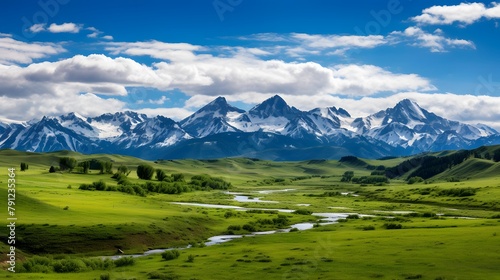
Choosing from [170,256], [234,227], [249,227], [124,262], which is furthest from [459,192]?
[124,262]

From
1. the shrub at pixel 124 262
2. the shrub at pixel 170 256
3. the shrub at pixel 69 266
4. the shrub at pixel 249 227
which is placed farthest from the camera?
the shrub at pixel 249 227

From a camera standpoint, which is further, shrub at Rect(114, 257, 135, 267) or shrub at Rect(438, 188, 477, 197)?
shrub at Rect(438, 188, 477, 197)

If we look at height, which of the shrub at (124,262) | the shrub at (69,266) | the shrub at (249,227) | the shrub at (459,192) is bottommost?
the shrub at (249,227)

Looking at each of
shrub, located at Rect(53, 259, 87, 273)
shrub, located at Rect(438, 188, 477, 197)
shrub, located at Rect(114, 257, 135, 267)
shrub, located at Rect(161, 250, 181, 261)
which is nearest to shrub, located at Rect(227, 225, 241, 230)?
shrub, located at Rect(161, 250, 181, 261)

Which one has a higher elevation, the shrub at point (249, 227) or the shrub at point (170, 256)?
the shrub at point (170, 256)

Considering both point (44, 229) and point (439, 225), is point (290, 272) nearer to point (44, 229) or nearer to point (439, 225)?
point (44, 229)

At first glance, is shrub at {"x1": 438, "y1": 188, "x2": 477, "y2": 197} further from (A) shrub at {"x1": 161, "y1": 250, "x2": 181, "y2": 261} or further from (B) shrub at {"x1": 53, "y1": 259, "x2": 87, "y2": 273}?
(B) shrub at {"x1": 53, "y1": 259, "x2": 87, "y2": 273}

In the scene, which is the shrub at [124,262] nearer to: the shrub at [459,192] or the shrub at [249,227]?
the shrub at [249,227]

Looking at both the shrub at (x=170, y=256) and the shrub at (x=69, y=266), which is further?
the shrub at (x=170, y=256)

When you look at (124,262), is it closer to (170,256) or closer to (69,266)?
(170,256)

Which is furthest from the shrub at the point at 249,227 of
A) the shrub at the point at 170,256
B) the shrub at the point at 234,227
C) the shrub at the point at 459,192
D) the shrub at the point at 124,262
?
the shrub at the point at 459,192

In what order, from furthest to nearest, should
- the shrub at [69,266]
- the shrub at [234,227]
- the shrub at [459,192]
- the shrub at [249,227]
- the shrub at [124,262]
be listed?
the shrub at [459,192] → the shrub at [234,227] → the shrub at [249,227] → the shrub at [124,262] → the shrub at [69,266]

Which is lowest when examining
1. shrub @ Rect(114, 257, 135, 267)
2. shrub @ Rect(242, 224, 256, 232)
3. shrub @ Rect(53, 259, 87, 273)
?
shrub @ Rect(242, 224, 256, 232)

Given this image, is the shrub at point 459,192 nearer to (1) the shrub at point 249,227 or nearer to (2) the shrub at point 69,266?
(1) the shrub at point 249,227
